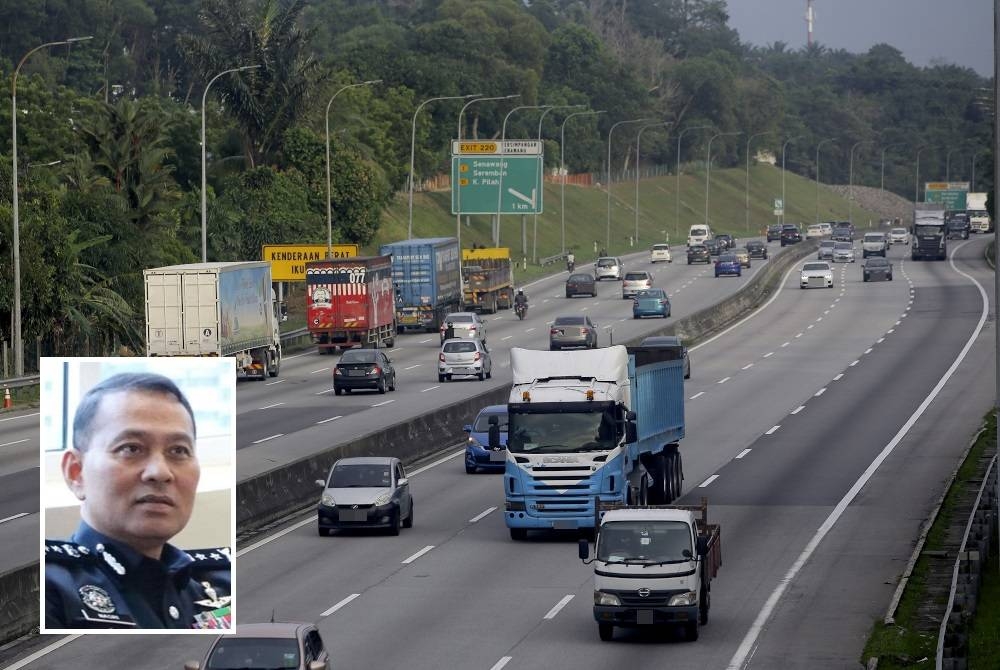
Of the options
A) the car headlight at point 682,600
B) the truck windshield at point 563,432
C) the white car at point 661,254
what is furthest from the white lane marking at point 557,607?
the white car at point 661,254

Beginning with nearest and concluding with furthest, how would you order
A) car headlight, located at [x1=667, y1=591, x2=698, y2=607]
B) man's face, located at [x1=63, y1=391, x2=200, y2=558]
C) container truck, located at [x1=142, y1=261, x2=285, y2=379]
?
man's face, located at [x1=63, y1=391, x2=200, y2=558] < car headlight, located at [x1=667, y1=591, x2=698, y2=607] < container truck, located at [x1=142, y1=261, x2=285, y2=379]

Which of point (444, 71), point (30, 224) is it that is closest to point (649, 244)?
point (444, 71)

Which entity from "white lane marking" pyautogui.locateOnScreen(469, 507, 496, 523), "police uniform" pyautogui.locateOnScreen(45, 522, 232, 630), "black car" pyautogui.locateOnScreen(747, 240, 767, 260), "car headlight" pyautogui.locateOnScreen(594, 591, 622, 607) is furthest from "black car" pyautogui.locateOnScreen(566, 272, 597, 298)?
"police uniform" pyautogui.locateOnScreen(45, 522, 232, 630)

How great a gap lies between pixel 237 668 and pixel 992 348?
60.9 metres

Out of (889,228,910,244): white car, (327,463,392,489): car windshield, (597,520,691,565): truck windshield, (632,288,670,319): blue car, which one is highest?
(889,228,910,244): white car

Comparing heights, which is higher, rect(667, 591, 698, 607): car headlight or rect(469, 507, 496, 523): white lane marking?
rect(667, 591, 698, 607): car headlight

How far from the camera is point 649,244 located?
169500 mm

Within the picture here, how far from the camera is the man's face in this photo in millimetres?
10438

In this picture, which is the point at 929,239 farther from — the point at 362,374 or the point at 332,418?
the point at 332,418

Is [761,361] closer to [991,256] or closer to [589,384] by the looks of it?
[589,384]

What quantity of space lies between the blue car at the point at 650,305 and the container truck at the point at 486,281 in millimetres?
9828

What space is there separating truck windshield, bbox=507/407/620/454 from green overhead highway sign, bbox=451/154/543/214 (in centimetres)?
6473

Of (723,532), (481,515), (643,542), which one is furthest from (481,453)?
(643,542)

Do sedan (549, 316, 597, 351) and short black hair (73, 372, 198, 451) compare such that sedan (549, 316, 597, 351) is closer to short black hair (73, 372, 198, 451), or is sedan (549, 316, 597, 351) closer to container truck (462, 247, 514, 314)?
container truck (462, 247, 514, 314)
